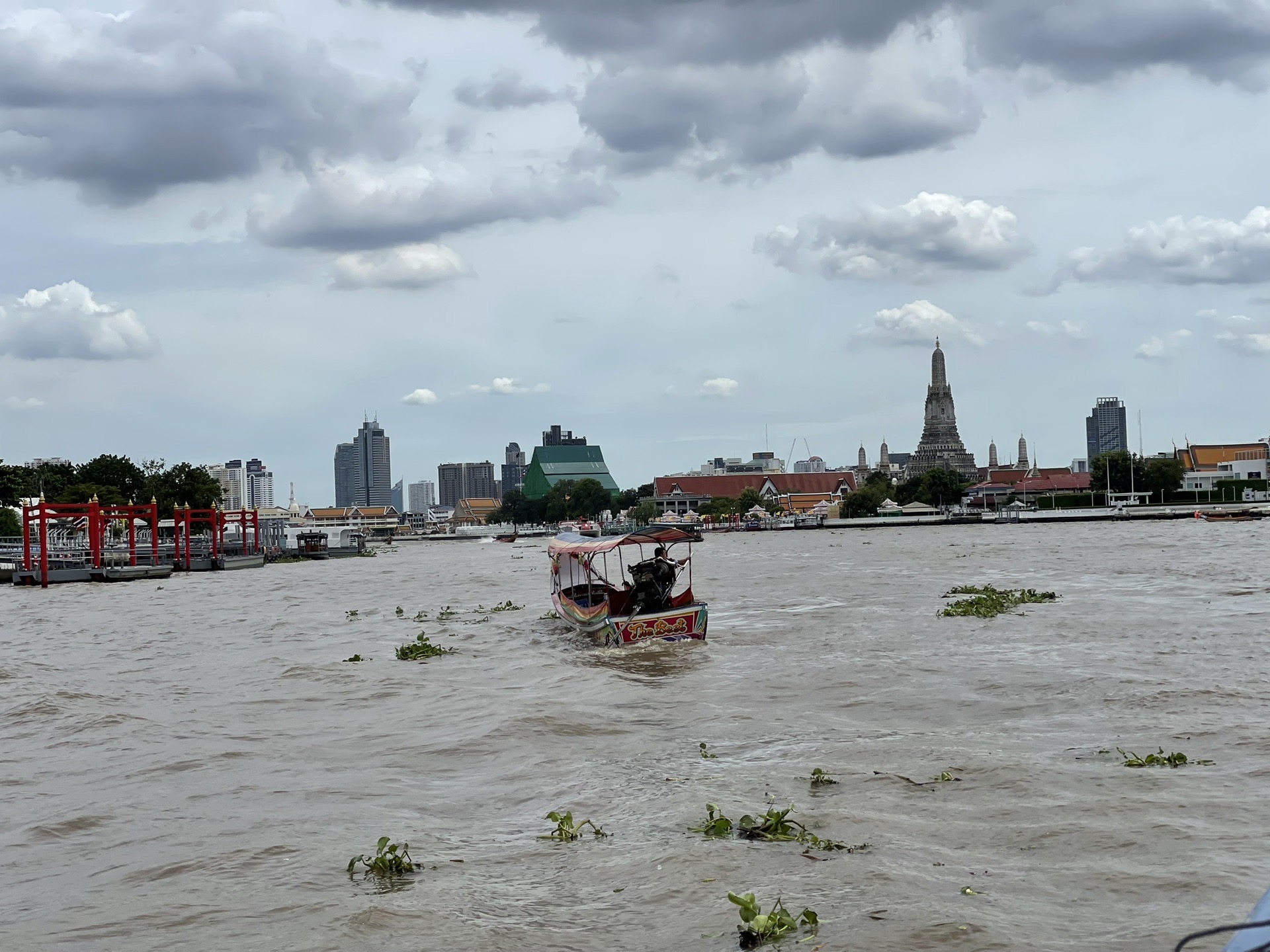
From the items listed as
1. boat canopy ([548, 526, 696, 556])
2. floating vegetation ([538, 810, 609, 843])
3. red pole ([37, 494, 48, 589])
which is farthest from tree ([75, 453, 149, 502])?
floating vegetation ([538, 810, 609, 843])

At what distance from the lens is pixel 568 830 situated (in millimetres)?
9016

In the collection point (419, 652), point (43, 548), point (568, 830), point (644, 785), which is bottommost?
point (419, 652)

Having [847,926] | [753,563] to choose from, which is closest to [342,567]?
[753,563]

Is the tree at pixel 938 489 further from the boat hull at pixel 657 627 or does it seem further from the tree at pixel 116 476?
the boat hull at pixel 657 627

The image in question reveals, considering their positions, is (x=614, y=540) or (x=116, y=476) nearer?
(x=614, y=540)

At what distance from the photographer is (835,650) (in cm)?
2069

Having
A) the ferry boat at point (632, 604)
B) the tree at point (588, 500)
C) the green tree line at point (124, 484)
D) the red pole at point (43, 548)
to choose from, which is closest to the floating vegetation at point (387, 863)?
the ferry boat at point (632, 604)

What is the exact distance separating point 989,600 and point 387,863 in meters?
21.7

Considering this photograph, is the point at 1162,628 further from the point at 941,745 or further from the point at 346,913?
the point at 346,913

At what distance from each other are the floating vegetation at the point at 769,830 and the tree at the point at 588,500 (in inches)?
7211

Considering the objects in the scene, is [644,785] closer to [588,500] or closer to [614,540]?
[614,540]

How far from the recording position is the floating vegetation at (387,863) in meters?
8.20

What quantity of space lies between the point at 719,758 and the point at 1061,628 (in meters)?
13.1

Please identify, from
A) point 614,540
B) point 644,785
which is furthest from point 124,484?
point 644,785
